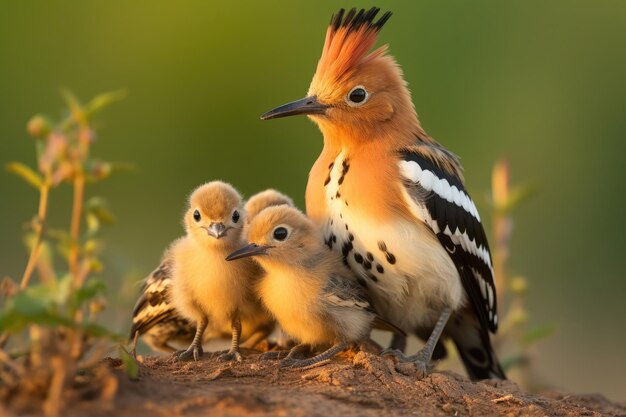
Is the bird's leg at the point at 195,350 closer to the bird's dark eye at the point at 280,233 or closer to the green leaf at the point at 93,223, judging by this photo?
the bird's dark eye at the point at 280,233

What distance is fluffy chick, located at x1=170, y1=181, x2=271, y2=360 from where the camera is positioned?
602cm

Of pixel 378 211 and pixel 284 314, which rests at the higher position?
pixel 378 211

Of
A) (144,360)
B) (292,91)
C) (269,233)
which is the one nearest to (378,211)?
(269,233)

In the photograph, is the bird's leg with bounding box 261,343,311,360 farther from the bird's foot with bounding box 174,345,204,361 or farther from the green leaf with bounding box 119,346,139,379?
the green leaf with bounding box 119,346,139,379

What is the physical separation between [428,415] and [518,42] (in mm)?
8385

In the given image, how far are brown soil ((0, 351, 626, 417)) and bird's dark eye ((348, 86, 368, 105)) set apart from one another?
5.49 feet

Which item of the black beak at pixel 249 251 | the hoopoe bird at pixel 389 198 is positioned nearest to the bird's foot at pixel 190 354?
the black beak at pixel 249 251

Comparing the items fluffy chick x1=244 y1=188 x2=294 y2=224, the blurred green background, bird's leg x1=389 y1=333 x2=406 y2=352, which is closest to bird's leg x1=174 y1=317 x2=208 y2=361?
fluffy chick x1=244 y1=188 x2=294 y2=224

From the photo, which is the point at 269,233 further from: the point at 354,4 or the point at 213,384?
the point at 354,4

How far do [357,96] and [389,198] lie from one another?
0.78 m

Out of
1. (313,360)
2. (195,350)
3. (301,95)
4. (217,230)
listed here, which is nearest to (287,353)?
(313,360)

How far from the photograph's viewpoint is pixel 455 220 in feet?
21.3

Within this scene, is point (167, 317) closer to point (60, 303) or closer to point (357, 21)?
point (357, 21)

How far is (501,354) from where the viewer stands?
779cm
